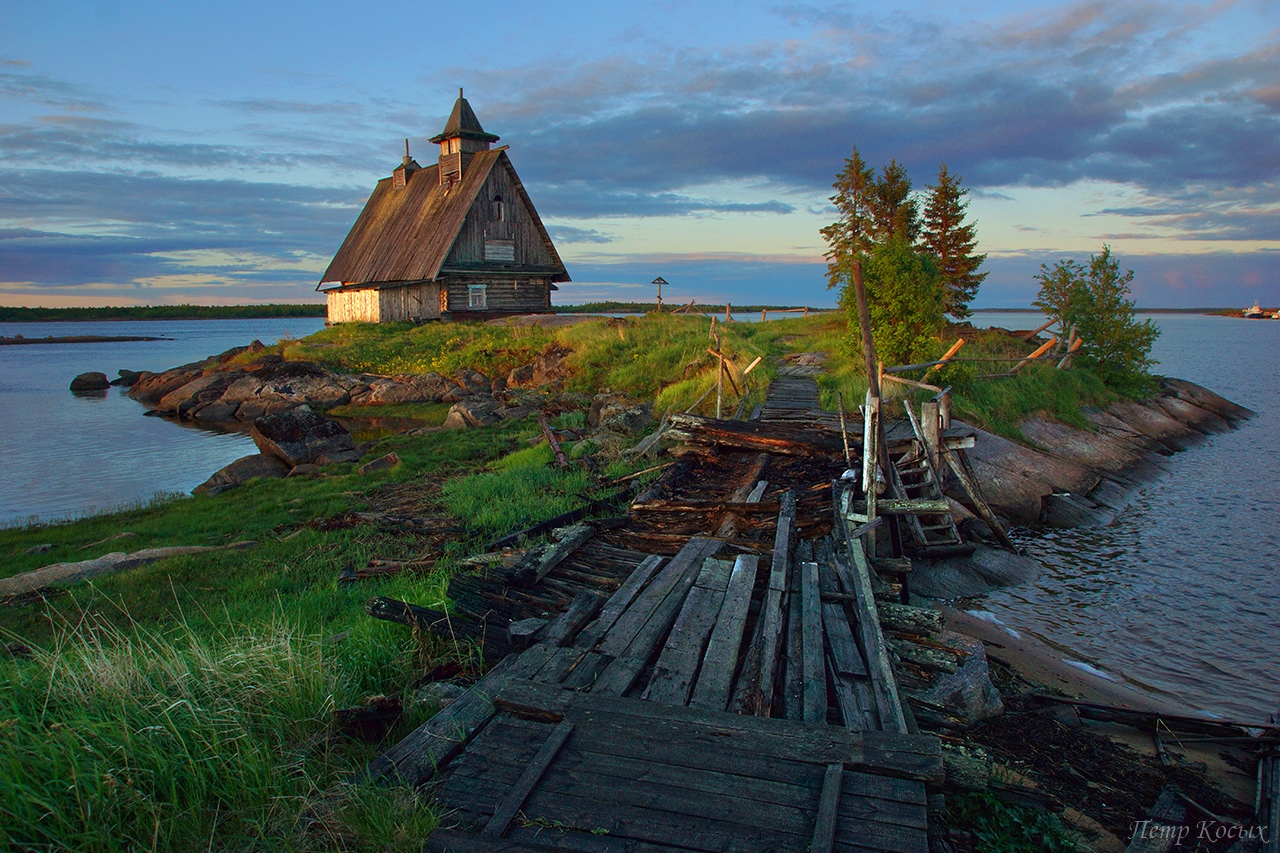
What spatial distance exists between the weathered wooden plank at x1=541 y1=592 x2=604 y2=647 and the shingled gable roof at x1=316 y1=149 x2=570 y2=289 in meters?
29.4

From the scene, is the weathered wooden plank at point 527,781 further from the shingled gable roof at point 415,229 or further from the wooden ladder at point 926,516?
the shingled gable roof at point 415,229

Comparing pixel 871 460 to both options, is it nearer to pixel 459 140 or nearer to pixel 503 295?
pixel 503 295

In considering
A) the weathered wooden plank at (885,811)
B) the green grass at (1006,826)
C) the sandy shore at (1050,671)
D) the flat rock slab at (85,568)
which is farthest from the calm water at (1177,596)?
the flat rock slab at (85,568)

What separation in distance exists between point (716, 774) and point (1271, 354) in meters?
73.6

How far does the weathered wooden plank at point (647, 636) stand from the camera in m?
4.60

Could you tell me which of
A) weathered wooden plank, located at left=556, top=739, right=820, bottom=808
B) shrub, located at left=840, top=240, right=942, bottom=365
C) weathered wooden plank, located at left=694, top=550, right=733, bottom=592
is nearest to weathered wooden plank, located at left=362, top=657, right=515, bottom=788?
weathered wooden plank, located at left=556, top=739, right=820, bottom=808

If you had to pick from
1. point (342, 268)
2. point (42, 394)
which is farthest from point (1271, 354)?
point (42, 394)

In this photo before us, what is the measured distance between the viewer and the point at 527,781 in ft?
11.7

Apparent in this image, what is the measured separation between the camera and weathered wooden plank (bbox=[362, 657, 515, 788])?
3.75 m

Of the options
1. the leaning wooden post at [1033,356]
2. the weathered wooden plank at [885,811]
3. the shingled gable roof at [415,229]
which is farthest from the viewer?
the shingled gable roof at [415,229]

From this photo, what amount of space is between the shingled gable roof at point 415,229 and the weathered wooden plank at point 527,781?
3129 cm

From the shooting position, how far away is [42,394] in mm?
34344

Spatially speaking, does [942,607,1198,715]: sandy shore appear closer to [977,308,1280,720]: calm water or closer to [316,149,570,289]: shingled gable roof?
[977,308,1280,720]: calm water

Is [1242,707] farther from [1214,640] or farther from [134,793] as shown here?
[134,793]
